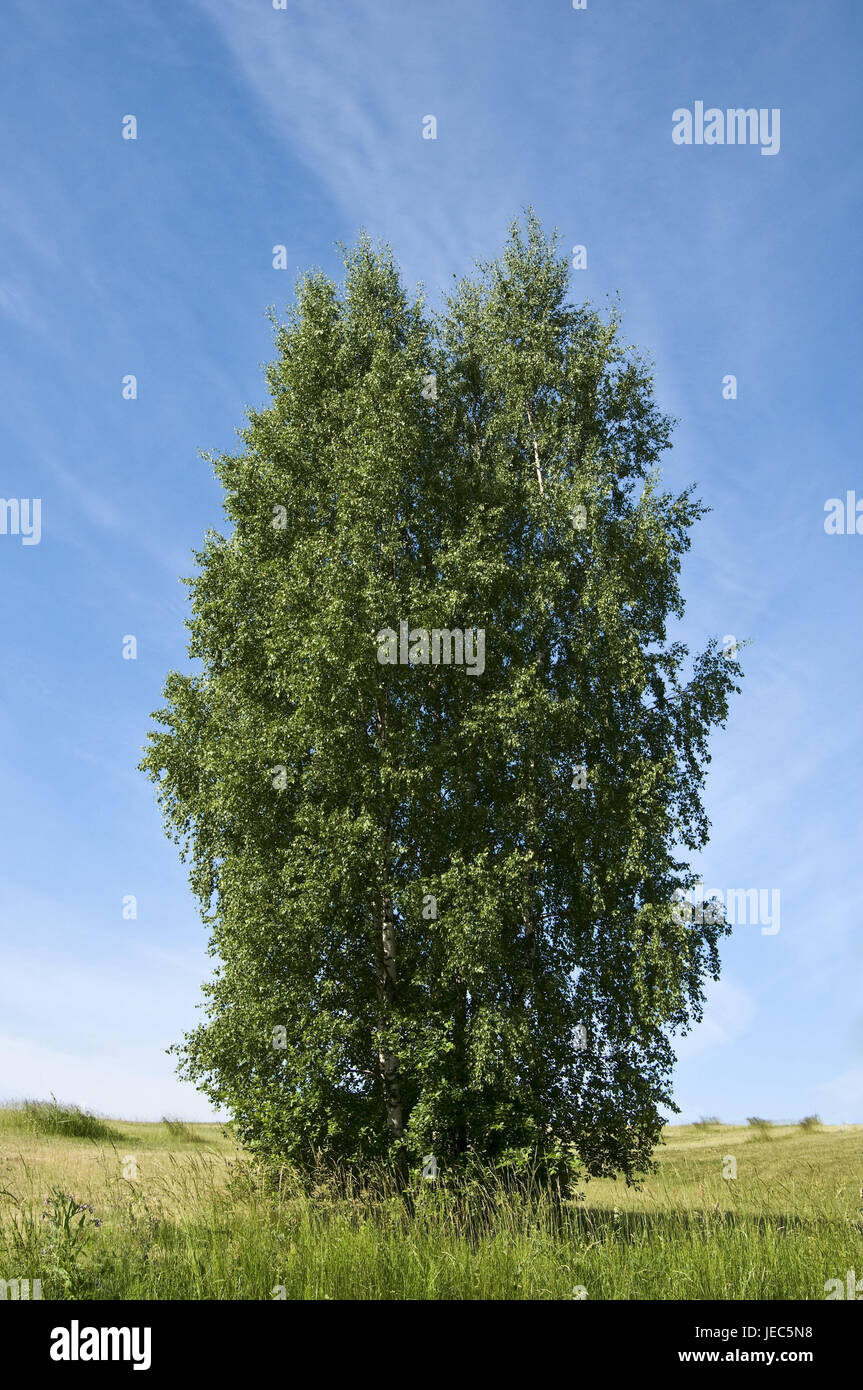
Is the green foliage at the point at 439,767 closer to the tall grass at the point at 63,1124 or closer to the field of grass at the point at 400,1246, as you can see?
the field of grass at the point at 400,1246

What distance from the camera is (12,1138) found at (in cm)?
3030

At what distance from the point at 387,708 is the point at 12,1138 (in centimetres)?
2210

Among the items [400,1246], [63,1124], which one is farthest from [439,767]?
[63,1124]

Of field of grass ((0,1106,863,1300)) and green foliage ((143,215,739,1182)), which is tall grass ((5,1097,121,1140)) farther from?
field of grass ((0,1106,863,1300))

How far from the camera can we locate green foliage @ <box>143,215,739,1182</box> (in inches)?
751

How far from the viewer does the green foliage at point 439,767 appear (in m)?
19.1

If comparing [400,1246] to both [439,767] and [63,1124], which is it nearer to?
[439,767]

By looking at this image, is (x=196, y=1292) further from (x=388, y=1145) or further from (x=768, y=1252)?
(x=388, y=1145)

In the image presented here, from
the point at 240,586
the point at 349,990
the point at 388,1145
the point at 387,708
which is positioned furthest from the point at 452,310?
the point at 388,1145

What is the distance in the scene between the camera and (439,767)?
20.7 m

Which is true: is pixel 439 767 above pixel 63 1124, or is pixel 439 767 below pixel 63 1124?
above

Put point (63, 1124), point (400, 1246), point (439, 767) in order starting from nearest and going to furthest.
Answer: point (400, 1246) < point (439, 767) < point (63, 1124)

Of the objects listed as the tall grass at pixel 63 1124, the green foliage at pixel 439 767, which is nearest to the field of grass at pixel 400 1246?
the green foliage at pixel 439 767

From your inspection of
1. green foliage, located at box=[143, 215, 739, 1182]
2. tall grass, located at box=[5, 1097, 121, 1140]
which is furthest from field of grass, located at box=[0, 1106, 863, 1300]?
tall grass, located at box=[5, 1097, 121, 1140]
